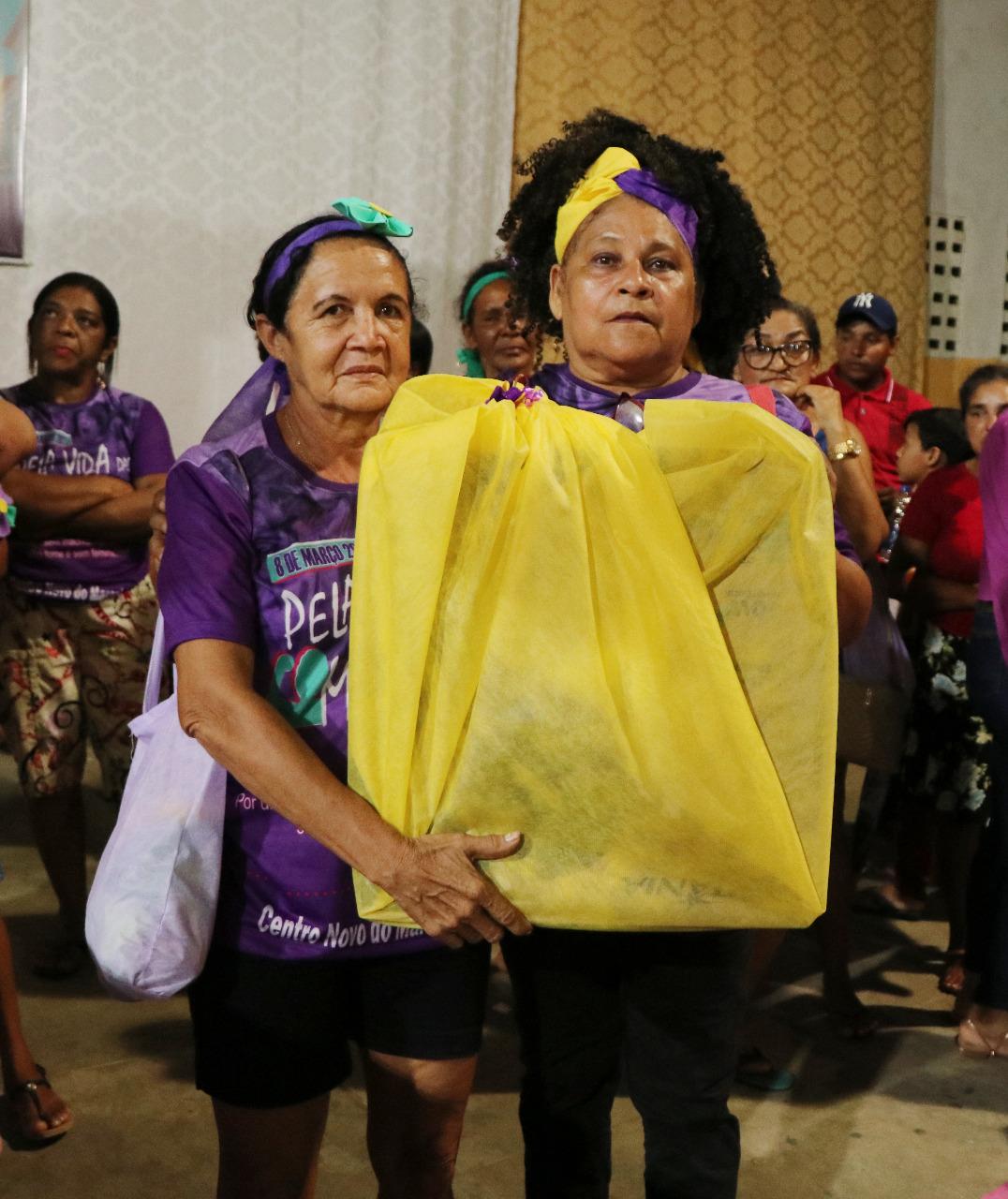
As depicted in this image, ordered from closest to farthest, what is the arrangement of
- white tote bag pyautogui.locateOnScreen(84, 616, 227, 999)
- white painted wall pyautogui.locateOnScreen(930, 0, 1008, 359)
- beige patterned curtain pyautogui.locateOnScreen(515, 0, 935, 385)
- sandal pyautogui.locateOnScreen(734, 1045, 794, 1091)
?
white tote bag pyautogui.locateOnScreen(84, 616, 227, 999) < sandal pyautogui.locateOnScreen(734, 1045, 794, 1091) < beige patterned curtain pyautogui.locateOnScreen(515, 0, 935, 385) < white painted wall pyautogui.locateOnScreen(930, 0, 1008, 359)

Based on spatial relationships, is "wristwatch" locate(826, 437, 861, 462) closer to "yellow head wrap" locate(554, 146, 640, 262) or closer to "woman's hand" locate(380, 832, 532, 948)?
"yellow head wrap" locate(554, 146, 640, 262)

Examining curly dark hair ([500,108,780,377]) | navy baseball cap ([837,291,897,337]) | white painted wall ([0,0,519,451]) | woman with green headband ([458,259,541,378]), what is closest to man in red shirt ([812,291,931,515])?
navy baseball cap ([837,291,897,337])

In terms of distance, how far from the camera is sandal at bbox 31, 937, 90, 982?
10.1 feet

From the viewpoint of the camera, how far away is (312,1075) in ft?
4.95

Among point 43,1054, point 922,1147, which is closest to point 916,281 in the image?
point 922,1147

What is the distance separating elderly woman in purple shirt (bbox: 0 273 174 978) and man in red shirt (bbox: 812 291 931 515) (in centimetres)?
233

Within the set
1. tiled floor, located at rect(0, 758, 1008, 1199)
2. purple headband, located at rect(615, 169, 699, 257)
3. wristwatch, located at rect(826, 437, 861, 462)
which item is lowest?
tiled floor, located at rect(0, 758, 1008, 1199)

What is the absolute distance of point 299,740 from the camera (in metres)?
1.37

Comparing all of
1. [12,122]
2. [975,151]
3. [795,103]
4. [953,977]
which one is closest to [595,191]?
[953,977]

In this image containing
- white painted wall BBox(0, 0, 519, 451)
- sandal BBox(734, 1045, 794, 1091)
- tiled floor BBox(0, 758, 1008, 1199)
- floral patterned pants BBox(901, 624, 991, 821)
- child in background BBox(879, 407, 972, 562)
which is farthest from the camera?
white painted wall BBox(0, 0, 519, 451)

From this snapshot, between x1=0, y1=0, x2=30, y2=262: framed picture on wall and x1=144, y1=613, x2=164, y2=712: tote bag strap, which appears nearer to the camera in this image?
x1=144, y1=613, x2=164, y2=712: tote bag strap

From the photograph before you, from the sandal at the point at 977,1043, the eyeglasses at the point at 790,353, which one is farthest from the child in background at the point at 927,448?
the sandal at the point at 977,1043

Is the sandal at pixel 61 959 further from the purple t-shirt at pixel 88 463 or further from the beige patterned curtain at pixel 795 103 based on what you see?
the beige patterned curtain at pixel 795 103

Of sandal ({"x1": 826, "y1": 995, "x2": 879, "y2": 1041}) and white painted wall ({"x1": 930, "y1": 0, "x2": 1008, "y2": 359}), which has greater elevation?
white painted wall ({"x1": 930, "y1": 0, "x2": 1008, "y2": 359})
